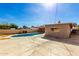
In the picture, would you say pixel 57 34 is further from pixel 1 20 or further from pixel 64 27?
pixel 1 20

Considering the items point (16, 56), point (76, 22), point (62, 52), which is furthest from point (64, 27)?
point (16, 56)

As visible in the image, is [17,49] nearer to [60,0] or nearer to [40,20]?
[40,20]

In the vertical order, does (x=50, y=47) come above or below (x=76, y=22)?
below

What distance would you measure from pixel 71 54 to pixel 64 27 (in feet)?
4.23

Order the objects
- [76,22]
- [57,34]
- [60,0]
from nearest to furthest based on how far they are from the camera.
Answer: [60,0] < [76,22] < [57,34]

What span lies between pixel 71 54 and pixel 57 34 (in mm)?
1191

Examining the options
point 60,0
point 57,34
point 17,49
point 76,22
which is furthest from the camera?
point 57,34

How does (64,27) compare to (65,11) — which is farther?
(64,27)

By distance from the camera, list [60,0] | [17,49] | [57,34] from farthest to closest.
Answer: [57,34] < [17,49] < [60,0]

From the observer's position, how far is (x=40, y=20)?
10.8 feet

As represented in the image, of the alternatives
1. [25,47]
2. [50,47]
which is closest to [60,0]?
[50,47]

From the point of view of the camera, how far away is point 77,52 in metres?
2.80

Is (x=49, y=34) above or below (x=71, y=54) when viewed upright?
above

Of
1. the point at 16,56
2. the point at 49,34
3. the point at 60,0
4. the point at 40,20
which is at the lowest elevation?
the point at 16,56
